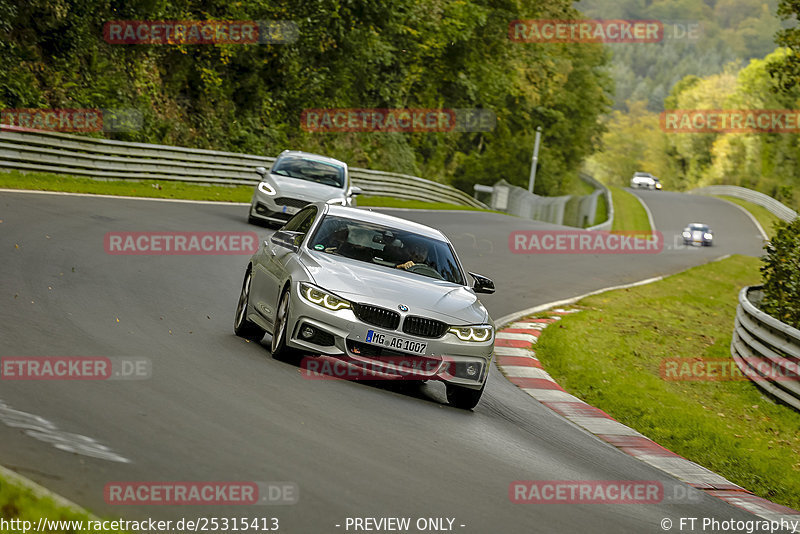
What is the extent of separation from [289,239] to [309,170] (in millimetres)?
13913

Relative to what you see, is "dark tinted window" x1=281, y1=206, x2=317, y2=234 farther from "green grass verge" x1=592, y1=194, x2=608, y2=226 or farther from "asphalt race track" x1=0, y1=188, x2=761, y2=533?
"green grass verge" x1=592, y1=194, x2=608, y2=226

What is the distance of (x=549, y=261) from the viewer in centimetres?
2884

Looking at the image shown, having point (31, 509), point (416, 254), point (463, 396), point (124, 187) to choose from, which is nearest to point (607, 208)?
point (124, 187)

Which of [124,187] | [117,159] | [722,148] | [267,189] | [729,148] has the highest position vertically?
[267,189]

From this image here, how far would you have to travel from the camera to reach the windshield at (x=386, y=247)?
1016 centimetres

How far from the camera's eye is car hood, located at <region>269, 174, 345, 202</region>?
22453mm

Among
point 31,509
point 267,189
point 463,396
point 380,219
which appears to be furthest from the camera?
point 267,189

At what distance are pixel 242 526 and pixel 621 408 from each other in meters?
7.58

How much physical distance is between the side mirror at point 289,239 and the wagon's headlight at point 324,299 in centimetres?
93

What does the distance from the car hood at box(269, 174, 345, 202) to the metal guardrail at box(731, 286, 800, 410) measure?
382 inches

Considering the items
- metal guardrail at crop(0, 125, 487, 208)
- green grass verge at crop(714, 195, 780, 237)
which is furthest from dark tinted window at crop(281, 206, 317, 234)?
green grass verge at crop(714, 195, 780, 237)

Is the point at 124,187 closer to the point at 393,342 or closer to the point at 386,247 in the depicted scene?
the point at 386,247

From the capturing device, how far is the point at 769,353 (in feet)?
44.8

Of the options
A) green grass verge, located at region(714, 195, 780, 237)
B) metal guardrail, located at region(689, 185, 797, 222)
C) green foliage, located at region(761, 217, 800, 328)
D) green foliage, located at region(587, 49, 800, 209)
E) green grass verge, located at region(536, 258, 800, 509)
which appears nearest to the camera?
green grass verge, located at region(536, 258, 800, 509)
